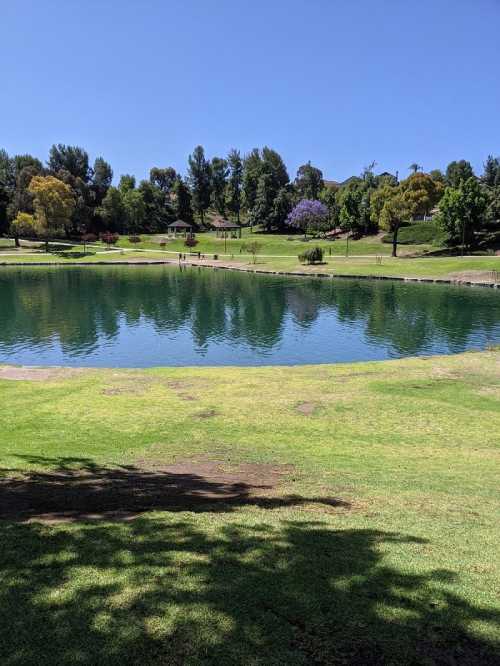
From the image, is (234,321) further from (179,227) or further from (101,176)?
(101,176)

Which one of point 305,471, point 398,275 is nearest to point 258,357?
point 305,471

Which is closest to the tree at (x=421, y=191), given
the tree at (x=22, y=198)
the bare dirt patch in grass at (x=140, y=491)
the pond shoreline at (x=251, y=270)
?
the pond shoreline at (x=251, y=270)

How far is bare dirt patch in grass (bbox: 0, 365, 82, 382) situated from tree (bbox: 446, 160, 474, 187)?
122 m

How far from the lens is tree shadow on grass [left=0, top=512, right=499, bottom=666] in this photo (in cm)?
500

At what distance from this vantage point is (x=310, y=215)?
390 ft

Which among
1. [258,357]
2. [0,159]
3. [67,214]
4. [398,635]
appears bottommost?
[258,357]

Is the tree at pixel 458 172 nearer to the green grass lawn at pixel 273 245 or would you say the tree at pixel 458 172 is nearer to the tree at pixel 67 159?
the green grass lawn at pixel 273 245

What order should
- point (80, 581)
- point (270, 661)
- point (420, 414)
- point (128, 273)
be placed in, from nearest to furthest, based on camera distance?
point (270, 661)
point (80, 581)
point (420, 414)
point (128, 273)

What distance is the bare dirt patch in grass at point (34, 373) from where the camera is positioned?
885 inches

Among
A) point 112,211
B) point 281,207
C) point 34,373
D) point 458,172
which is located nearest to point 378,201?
point 281,207

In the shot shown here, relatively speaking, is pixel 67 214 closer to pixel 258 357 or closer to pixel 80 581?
pixel 258 357

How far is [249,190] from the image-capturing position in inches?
5640

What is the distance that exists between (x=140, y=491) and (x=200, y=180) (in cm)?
15578

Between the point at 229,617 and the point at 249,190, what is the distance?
144 metres
